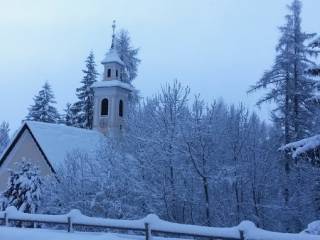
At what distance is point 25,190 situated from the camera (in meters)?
23.2

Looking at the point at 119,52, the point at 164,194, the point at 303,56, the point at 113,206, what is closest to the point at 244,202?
the point at 164,194

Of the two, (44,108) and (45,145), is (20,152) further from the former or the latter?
(44,108)

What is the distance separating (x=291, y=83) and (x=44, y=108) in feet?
117

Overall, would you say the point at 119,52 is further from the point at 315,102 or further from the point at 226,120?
the point at 315,102

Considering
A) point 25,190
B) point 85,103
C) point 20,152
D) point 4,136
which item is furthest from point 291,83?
point 4,136

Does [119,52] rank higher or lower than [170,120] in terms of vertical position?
higher

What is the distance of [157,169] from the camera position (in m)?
20.2

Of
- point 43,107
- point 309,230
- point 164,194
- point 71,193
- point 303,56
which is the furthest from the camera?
point 43,107

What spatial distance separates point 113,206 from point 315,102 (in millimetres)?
10496

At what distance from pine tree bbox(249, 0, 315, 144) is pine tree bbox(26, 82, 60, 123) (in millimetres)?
33313

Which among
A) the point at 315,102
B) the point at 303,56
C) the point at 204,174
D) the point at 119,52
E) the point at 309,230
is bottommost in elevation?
the point at 309,230

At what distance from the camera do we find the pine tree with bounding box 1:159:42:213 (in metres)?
22.8

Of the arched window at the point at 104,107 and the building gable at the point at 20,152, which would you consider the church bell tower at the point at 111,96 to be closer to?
the arched window at the point at 104,107

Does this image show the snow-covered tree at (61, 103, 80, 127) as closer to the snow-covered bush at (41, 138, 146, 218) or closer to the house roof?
the house roof
